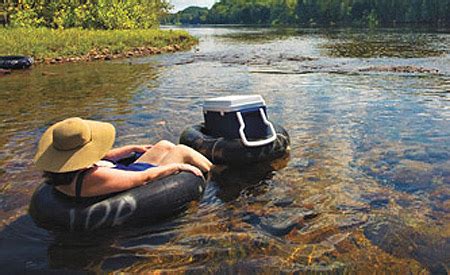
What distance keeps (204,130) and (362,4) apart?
114 m

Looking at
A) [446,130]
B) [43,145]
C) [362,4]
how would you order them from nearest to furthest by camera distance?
[43,145]
[446,130]
[362,4]

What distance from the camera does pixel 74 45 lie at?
28.6 m

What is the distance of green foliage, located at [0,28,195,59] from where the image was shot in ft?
84.8

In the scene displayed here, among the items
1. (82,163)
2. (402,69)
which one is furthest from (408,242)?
(402,69)

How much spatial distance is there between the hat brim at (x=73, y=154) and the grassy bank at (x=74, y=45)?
880 inches

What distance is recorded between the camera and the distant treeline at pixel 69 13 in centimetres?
3597

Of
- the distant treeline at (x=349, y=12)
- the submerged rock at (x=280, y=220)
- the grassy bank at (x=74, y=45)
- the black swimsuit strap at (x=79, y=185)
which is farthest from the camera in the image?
the distant treeline at (x=349, y=12)

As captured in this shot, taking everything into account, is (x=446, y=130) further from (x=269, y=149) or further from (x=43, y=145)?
(x=43, y=145)

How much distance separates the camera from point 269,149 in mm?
7035

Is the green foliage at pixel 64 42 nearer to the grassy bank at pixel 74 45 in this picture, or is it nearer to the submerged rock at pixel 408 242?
the grassy bank at pixel 74 45

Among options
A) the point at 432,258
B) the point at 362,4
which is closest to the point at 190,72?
the point at 432,258

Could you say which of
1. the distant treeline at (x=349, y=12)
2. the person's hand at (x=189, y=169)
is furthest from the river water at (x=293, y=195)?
the distant treeline at (x=349, y=12)

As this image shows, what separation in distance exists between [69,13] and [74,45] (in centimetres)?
1366

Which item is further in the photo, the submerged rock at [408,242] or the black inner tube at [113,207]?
the black inner tube at [113,207]
